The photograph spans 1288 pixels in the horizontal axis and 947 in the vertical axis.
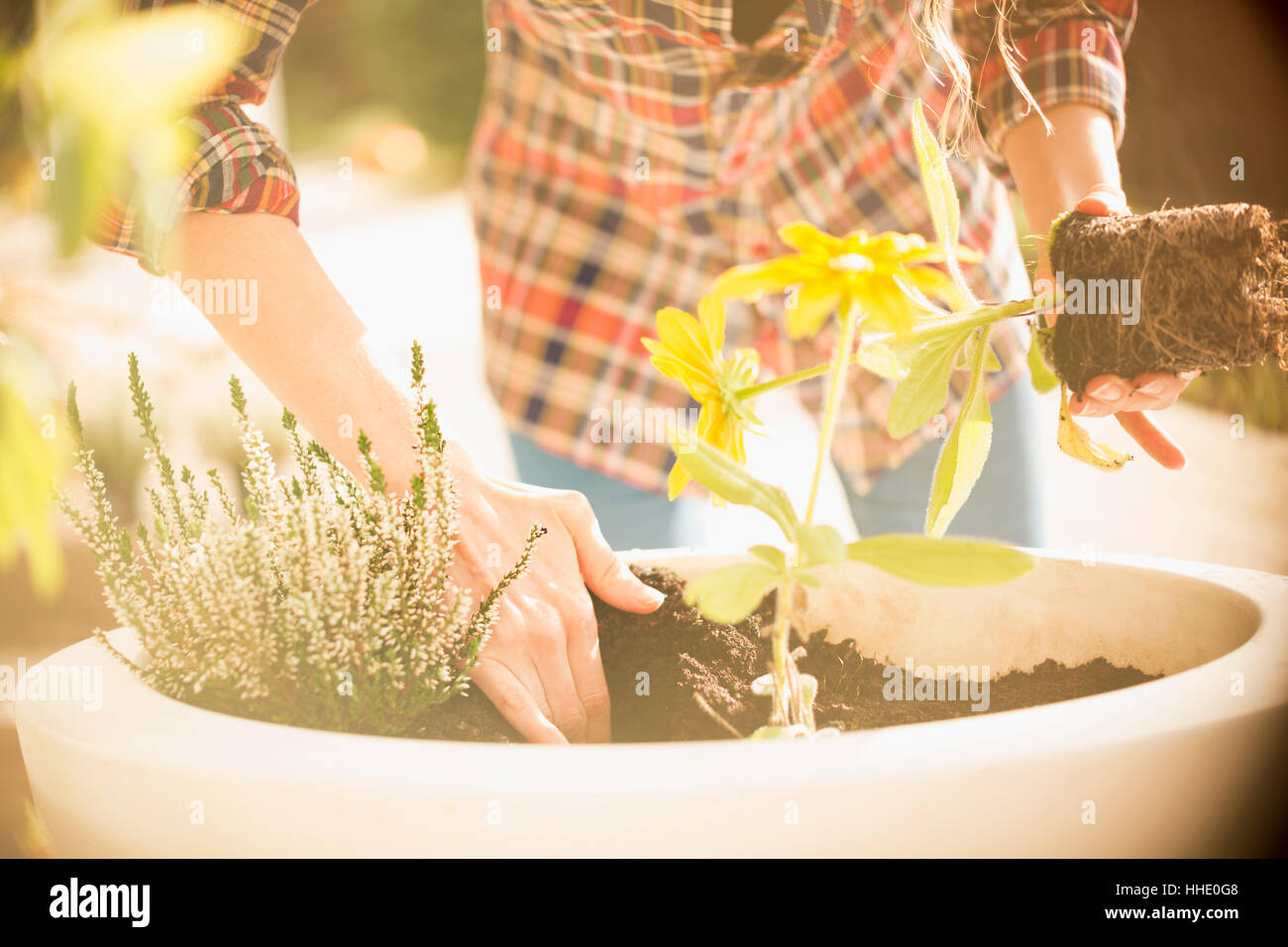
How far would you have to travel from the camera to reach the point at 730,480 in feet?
1.66

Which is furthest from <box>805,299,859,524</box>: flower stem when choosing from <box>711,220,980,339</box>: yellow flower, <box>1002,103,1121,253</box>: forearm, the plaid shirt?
the plaid shirt

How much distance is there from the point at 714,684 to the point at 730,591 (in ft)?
0.86

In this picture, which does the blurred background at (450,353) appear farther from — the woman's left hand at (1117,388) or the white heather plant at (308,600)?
the woman's left hand at (1117,388)

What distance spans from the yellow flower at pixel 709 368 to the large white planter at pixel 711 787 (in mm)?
231

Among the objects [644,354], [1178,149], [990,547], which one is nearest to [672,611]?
[990,547]

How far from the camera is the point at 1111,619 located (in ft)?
2.39

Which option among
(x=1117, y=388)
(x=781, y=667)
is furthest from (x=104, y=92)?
(x=1117, y=388)

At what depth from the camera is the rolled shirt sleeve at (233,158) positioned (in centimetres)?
63

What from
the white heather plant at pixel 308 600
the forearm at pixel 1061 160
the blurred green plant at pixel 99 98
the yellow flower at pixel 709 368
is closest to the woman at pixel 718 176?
the forearm at pixel 1061 160

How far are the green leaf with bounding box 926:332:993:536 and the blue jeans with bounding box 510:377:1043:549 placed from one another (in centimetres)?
63

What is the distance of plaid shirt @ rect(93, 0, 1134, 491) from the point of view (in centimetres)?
115

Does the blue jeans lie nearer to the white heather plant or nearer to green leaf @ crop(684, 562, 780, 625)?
the white heather plant
